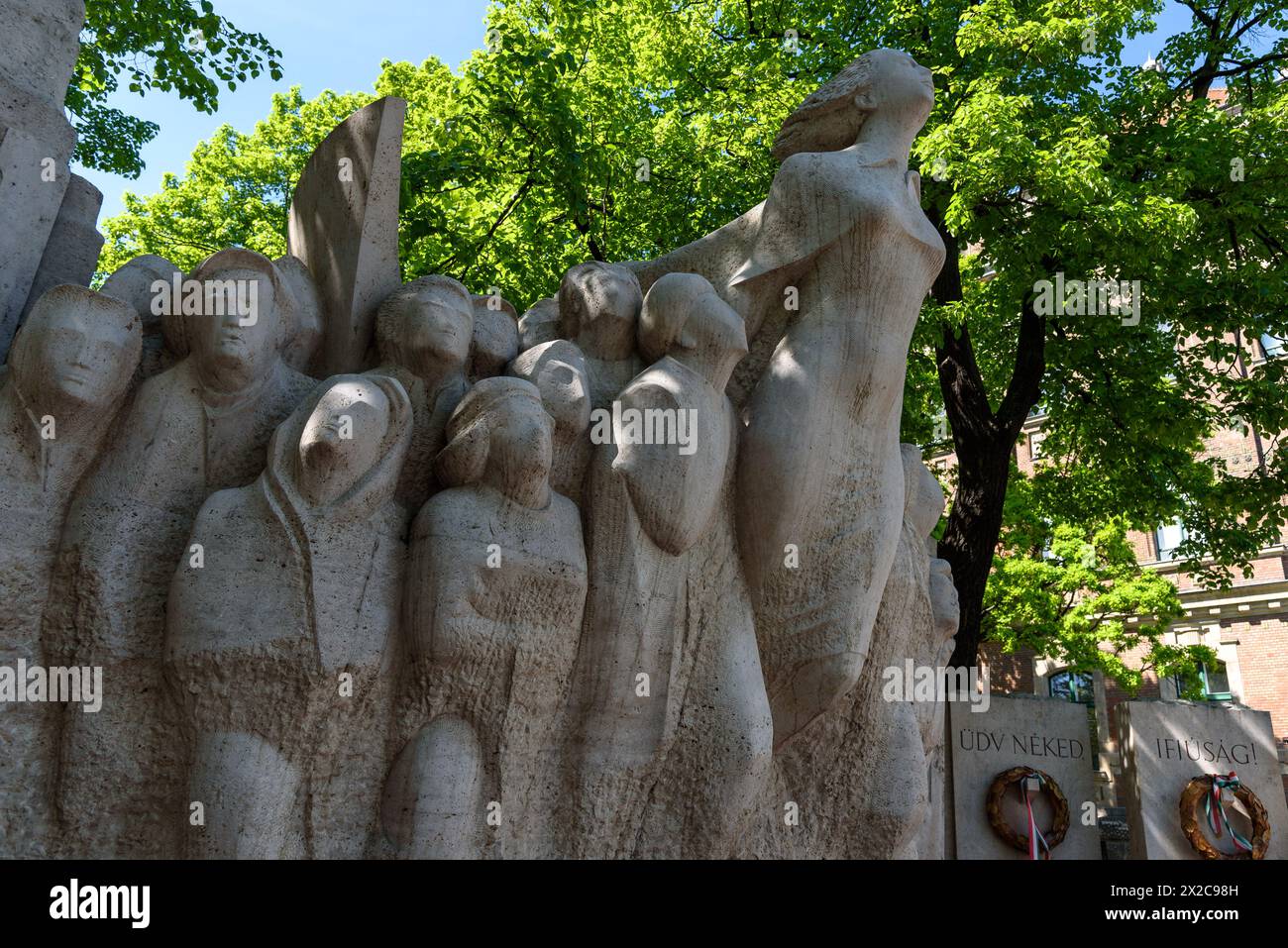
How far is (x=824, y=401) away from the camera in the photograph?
3.69m

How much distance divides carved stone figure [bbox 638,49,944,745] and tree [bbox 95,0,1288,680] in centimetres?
657

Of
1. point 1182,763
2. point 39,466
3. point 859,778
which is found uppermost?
point 39,466

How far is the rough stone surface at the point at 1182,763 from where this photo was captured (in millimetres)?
9586

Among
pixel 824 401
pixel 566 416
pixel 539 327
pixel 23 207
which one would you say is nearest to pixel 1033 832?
pixel 824 401

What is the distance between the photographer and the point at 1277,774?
32.8ft

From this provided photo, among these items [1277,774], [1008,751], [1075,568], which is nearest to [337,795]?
[1008,751]

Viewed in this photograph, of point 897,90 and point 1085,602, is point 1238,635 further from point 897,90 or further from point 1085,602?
point 897,90

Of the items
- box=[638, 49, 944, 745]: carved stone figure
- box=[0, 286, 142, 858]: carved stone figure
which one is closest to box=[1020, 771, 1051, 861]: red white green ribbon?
box=[638, 49, 944, 745]: carved stone figure

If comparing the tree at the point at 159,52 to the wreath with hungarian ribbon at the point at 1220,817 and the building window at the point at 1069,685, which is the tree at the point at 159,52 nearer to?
the wreath with hungarian ribbon at the point at 1220,817

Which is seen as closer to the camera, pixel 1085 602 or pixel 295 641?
pixel 295 641

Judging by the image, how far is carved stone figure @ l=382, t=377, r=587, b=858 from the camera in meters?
3.01

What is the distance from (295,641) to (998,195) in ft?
30.4
